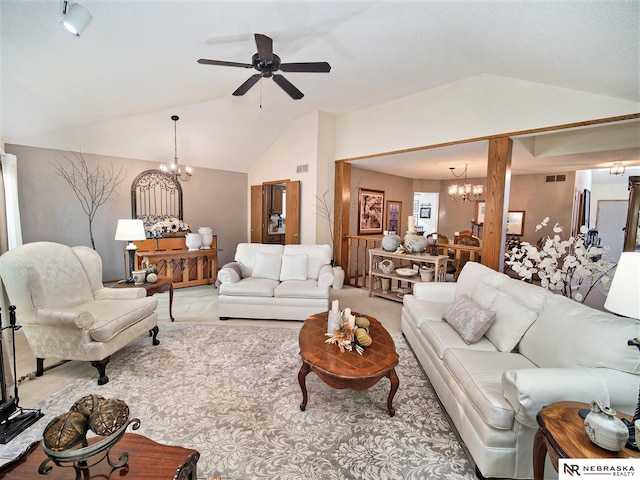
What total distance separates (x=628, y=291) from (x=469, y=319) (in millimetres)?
1189

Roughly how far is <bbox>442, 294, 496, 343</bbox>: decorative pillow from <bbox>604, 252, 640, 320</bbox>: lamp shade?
3.28 ft

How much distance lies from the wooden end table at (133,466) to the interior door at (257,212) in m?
6.04

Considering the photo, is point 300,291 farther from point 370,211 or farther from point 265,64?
point 370,211

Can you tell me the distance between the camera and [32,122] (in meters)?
3.89

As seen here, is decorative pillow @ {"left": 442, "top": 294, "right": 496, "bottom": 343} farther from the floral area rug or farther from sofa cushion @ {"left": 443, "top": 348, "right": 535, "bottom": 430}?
the floral area rug

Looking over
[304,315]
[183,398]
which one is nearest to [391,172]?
[304,315]

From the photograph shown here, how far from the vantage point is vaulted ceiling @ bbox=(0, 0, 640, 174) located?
2154mm

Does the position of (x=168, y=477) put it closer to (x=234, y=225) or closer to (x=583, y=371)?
(x=583, y=371)

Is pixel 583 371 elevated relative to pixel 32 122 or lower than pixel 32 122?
lower

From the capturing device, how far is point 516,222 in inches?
268

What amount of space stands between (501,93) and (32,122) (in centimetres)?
624

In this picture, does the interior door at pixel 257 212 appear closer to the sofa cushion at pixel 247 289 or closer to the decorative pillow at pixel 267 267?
the decorative pillow at pixel 267 267

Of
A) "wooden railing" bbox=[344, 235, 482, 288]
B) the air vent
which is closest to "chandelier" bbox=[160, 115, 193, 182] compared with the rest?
"wooden railing" bbox=[344, 235, 482, 288]

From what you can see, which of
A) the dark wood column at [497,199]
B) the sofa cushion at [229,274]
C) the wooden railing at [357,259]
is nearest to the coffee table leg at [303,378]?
the sofa cushion at [229,274]
